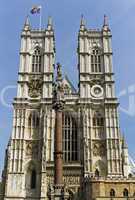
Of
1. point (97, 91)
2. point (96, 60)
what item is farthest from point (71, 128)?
point (96, 60)

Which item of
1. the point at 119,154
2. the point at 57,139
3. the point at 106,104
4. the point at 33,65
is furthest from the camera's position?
the point at 33,65

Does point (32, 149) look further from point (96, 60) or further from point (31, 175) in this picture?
point (96, 60)

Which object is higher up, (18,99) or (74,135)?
(18,99)

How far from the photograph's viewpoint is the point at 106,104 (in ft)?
150

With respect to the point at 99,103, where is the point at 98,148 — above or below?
below

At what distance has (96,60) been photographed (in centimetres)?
4988

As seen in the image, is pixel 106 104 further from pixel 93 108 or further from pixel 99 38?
pixel 99 38

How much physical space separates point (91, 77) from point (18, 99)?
9.94 meters

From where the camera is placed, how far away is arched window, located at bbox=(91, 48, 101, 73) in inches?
1937

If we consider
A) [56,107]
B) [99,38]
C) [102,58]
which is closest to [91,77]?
[102,58]

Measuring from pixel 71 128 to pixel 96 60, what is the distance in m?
10.7

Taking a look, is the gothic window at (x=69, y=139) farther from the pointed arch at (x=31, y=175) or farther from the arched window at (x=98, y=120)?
the pointed arch at (x=31, y=175)

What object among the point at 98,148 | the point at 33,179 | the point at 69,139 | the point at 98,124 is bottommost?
the point at 33,179

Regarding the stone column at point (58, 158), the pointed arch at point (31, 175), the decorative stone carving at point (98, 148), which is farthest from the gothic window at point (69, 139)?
the stone column at point (58, 158)
